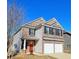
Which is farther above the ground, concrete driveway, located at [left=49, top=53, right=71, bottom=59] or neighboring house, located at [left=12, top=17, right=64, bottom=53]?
neighboring house, located at [left=12, top=17, right=64, bottom=53]

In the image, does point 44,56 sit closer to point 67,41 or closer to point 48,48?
point 48,48

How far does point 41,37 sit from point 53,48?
0.48 ft

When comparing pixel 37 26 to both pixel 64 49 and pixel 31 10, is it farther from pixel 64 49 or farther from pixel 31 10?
pixel 64 49

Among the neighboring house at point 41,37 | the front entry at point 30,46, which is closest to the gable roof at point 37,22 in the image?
the neighboring house at point 41,37

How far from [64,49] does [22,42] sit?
1.25 ft

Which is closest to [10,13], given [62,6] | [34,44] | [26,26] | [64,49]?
[26,26]

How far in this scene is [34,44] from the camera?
134cm

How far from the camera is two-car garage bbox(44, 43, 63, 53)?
4.41ft

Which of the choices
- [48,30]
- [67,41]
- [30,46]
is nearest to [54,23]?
[48,30]

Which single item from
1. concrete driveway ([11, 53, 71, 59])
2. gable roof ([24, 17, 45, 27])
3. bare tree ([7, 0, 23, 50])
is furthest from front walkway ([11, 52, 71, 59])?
gable roof ([24, 17, 45, 27])

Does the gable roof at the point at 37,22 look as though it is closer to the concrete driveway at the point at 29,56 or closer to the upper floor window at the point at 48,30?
the upper floor window at the point at 48,30

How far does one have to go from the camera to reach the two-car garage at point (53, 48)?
1.34 m

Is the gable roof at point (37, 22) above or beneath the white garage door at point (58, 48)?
above

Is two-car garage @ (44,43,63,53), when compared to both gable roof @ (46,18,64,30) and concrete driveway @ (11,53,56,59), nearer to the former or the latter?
concrete driveway @ (11,53,56,59)
